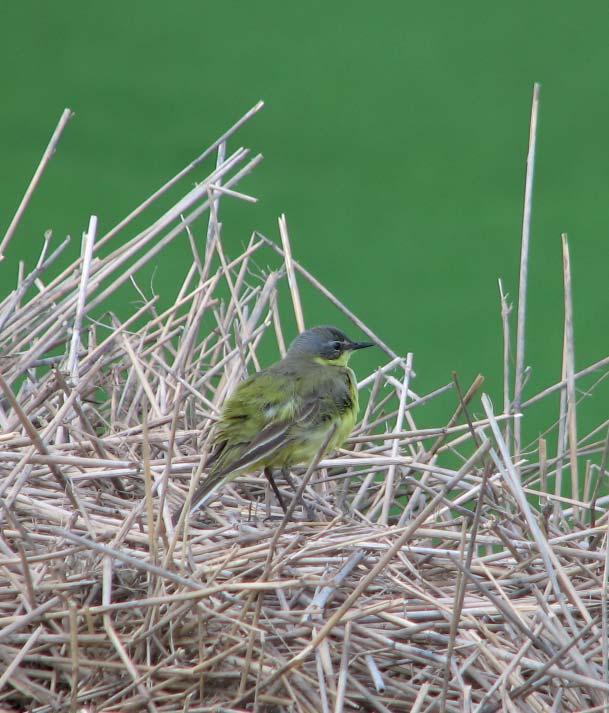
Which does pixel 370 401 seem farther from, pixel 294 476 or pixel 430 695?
pixel 430 695

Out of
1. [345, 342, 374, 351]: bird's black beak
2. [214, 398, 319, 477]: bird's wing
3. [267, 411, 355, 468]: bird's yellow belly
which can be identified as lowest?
[267, 411, 355, 468]: bird's yellow belly

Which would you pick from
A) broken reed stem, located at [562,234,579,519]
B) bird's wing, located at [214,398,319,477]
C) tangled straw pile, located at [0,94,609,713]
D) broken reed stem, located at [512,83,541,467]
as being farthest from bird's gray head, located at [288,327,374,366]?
broken reed stem, located at [562,234,579,519]

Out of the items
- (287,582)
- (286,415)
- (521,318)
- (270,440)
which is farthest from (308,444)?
(287,582)

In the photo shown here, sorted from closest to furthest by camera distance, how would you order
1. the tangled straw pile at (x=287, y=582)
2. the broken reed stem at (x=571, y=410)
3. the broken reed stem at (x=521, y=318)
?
the tangled straw pile at (x=287, y=582), the broken reed stem at (x=571, y=410), the broken reed stem at (x=521, y=318)

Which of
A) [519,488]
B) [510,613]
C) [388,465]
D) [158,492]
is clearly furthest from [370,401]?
[510,613]

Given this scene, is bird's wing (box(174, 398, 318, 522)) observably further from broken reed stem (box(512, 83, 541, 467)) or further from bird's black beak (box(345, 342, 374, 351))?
broken reed stem (box(512, 83, 541, 467))

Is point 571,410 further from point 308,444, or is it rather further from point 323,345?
point 323,345

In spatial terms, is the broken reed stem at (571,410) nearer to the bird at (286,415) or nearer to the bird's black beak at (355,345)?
the bird at (286,415)

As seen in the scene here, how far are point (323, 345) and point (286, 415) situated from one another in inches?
23.6

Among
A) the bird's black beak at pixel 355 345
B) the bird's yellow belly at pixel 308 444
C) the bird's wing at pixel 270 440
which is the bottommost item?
the bird's yellow belly at pixel 308 444

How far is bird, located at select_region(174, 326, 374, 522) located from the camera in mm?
4012

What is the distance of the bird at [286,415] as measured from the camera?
158 inches

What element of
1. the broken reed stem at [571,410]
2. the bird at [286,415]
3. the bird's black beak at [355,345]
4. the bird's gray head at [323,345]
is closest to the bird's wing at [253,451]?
the bird at [286,415]

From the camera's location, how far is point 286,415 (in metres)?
4.40
